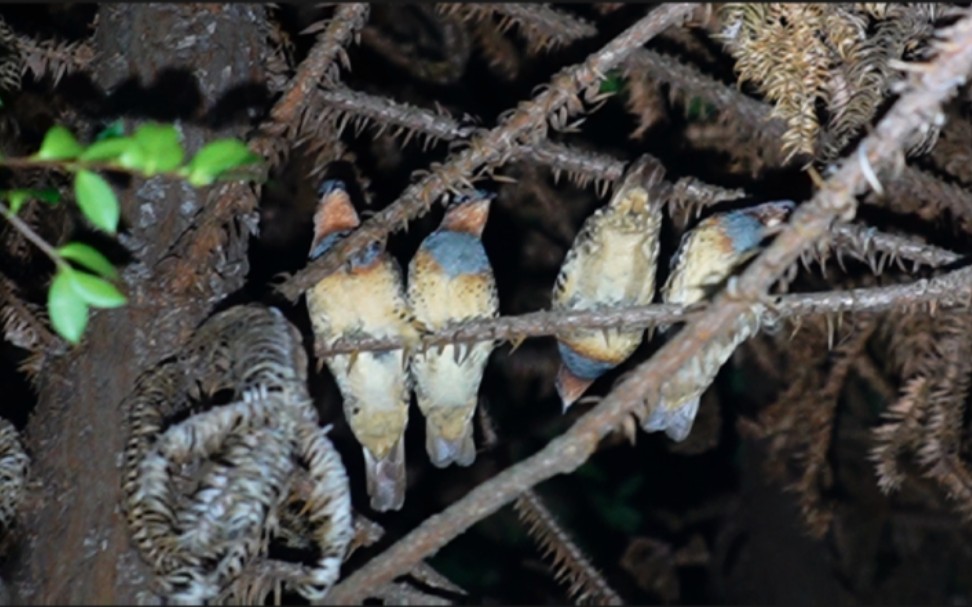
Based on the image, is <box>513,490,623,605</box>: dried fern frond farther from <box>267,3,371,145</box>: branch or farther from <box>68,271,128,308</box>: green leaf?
<box>68,271,128,308</box>: green leaf

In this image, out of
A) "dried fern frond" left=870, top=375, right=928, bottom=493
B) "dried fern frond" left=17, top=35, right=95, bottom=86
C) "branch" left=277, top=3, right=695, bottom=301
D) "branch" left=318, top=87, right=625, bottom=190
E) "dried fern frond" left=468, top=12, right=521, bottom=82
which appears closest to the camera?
"branch" left=277, top=3, right=695, bottom=301

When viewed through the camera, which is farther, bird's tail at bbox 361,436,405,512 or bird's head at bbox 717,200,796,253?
bird's tail at bbox 361,436,405,512

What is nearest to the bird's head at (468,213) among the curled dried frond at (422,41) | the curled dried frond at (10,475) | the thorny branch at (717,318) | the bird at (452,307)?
Answer: the bird at (452,307)

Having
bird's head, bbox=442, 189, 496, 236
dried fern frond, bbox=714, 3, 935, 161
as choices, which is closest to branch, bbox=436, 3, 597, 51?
bird's head, bbox=442, 189, 496, 236

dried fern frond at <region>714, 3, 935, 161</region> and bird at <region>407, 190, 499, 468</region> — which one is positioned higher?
dried fern frond at <region>714, 3, 935, 161</region>

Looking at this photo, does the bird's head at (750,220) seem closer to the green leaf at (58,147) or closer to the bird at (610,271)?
the bird at (610,271)

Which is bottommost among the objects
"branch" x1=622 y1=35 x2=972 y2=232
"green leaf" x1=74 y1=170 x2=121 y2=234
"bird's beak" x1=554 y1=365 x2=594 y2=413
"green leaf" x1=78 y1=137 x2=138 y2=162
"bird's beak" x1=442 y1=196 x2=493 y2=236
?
"bird's beak" x1=554 y1=365 x2=594 y2=413

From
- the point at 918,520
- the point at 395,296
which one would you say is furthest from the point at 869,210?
the point at 918,520

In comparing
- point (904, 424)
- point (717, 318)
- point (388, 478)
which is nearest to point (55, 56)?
point (388, 478)
